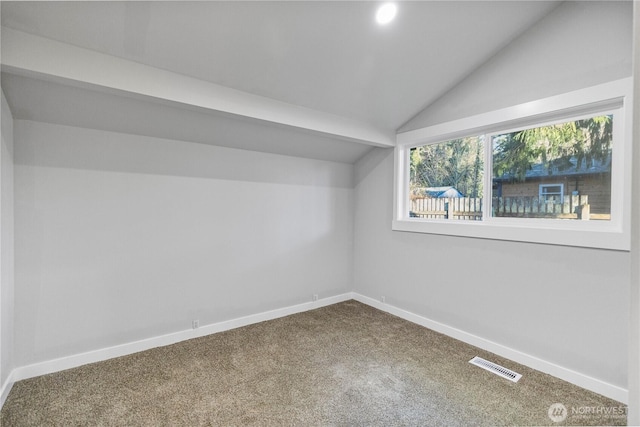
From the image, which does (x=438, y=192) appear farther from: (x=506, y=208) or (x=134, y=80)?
(x=134, y=80)

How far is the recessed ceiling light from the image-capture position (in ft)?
6.98

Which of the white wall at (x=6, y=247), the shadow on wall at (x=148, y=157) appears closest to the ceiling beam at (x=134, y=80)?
the white wall at (x=6, y=247)

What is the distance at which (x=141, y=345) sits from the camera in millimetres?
2705

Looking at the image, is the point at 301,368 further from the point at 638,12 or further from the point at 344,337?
the point at 638,12

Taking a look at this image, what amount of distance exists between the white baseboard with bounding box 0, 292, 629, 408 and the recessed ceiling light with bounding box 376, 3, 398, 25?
9.31ft

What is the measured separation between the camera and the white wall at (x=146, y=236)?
2.30 metres

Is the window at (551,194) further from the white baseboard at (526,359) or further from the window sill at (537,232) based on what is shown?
the white baseboard at (526,359)

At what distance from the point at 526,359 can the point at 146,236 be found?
3445 millimetres

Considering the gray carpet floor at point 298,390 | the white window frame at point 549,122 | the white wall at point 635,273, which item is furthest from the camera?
the white window frame at point 549,122

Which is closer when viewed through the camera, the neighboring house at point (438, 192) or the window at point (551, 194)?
the window at point (551, 194)

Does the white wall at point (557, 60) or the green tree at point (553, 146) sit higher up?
the white wall at point (557, 60)

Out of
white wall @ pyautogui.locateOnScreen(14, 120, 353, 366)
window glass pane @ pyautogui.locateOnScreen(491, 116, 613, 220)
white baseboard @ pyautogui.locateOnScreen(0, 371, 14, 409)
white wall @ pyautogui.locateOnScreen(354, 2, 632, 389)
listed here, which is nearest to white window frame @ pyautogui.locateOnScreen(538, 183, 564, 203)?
window glass pane @ pyautogui.locateOnScreen(491, 116, 613, 220)

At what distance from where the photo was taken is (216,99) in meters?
2.38

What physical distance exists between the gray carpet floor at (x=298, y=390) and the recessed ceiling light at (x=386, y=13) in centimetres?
269
